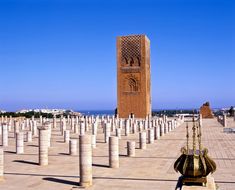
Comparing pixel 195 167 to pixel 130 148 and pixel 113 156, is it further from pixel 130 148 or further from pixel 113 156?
pixel 130 148

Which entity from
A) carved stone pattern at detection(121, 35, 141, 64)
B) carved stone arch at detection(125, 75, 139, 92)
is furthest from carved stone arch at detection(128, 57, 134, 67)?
carved stone arch at detection(125, 75, 139, 92)

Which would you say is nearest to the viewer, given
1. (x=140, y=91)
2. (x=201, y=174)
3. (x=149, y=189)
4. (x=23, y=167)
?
(x=201, y=174)

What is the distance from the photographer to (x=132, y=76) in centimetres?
4056

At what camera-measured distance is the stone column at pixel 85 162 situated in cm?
790

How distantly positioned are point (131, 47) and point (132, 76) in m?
3.08

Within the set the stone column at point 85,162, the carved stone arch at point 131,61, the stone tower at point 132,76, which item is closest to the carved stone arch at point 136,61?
the stone tower at point 132,76

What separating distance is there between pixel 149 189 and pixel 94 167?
3064mm

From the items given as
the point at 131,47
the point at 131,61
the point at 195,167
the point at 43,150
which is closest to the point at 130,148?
the point at 43,150

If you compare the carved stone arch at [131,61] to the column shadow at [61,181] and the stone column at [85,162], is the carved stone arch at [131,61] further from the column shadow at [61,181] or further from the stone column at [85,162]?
the stone column at [85,162]

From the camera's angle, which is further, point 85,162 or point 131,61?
point 131,61

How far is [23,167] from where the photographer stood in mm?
10414

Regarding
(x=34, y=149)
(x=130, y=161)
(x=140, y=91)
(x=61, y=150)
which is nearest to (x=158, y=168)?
(x=130, y=161)

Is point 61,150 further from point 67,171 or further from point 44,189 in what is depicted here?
point 44,189

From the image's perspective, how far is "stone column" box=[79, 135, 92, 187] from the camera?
7.90m
